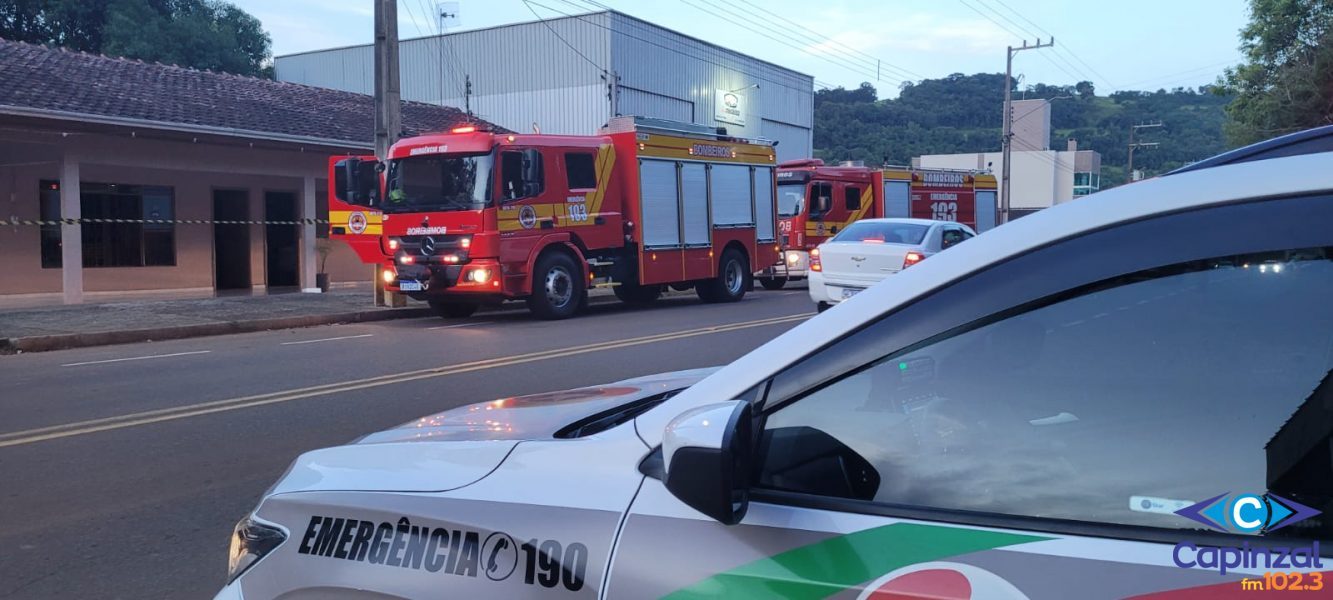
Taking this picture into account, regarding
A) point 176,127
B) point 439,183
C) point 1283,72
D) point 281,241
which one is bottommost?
point 281,241

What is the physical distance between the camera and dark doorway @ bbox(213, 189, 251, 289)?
21969 millimetres

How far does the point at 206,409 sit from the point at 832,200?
1783cm

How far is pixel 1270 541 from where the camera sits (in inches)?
62.2

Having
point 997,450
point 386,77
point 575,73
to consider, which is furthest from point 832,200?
point 997,450

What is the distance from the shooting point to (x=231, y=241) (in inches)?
879

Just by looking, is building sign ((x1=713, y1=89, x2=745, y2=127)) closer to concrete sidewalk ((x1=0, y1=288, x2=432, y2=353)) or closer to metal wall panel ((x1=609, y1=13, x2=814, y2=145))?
metal wall panel ((x1=609, y1=13, x2=814, y2=145))

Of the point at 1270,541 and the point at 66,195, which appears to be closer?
the point at 1270,541

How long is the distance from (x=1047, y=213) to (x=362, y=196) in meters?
15.1

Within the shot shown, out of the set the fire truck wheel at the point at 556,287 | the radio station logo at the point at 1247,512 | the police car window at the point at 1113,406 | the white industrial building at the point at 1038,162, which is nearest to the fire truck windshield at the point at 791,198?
the fire truck wheel at the point at 556,287

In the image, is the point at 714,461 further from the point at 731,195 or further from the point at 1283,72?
the point at 1283,72

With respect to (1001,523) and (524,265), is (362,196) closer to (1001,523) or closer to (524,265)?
(524,265)

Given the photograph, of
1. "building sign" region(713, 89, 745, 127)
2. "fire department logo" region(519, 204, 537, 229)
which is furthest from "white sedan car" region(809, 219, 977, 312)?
"building sign" region(713, 89, 745, 127)

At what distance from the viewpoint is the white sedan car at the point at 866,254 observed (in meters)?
13.2

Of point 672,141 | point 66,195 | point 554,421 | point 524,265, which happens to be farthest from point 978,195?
point 554,421
